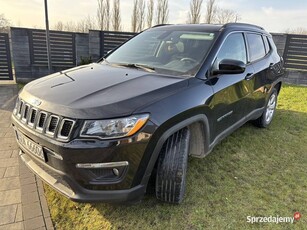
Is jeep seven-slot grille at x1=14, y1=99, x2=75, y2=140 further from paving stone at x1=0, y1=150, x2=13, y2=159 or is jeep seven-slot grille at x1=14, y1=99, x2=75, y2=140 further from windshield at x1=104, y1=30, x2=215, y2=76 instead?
paving stone at x1=0, y1=150, x2=13, y2=159

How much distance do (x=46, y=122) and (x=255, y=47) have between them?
3.30 m

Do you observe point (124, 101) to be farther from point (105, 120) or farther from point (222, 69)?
point (222, 69)

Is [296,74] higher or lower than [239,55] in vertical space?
lower

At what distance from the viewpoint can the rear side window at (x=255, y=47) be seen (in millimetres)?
3667

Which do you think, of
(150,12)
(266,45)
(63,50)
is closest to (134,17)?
(150,12)

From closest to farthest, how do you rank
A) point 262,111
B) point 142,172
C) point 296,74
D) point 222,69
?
point 142,172 < point 222,69 < point 262,111 < point 296,74

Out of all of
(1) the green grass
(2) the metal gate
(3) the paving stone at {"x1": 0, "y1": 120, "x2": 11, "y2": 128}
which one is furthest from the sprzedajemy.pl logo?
(2) the metal gate

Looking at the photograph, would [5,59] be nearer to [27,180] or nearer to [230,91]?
[27,180]

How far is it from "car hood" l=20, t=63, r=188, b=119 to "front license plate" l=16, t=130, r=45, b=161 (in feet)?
1.10

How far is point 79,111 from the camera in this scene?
1.81 m

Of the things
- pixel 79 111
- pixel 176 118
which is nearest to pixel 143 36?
pixel 176 118

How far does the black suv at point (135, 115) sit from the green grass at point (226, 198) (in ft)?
0.81

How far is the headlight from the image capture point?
1790 mm

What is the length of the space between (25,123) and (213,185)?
204 centimetres
